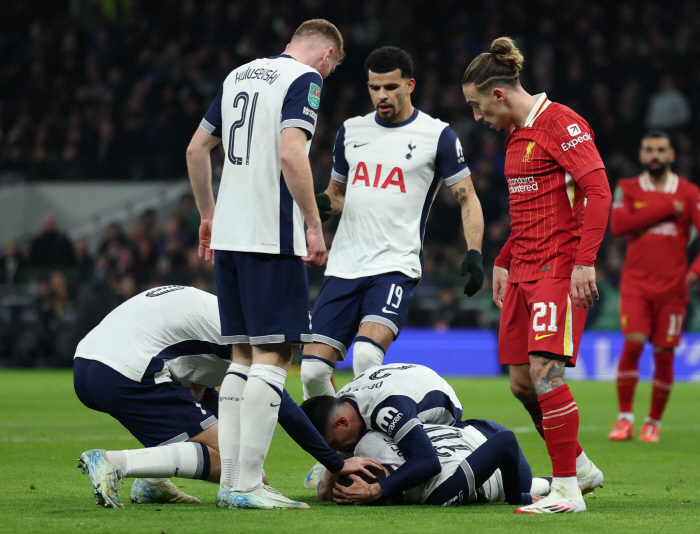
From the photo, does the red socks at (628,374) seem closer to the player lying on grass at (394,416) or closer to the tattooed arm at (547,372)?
the player lying on grass at (394,416)

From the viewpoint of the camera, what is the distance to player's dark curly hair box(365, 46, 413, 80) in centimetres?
594

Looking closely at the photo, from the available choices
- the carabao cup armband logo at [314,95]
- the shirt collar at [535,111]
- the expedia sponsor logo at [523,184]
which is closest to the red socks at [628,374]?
the expedia sponsor logo at [523,184]

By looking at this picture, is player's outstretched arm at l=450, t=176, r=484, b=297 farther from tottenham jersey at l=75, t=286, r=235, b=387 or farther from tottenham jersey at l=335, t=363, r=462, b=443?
tottenham jersey at l=75, t=286, r=235, b=387

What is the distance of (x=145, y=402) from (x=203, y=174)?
113 centimetres

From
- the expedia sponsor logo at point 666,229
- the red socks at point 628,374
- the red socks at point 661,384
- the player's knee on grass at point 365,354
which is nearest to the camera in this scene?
the player's knee on grass at point 365,354

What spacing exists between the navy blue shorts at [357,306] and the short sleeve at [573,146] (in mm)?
1578

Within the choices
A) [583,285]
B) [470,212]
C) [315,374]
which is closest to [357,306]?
[315,374]

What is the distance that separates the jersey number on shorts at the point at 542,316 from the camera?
443 cm

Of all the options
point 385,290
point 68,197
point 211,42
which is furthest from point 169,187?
point 385,290

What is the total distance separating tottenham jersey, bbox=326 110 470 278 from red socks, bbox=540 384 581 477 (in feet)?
5.64

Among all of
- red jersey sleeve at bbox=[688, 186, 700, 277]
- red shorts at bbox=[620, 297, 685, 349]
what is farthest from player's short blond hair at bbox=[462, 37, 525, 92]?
red shorts at bbox=[620, 297, 685, 349]

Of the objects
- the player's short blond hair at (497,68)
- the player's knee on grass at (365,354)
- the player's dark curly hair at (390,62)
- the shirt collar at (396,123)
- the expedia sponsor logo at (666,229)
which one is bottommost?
the player's knee on grass at (365,354)

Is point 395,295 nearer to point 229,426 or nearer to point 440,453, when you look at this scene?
point 440,453

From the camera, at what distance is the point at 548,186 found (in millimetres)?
4629
